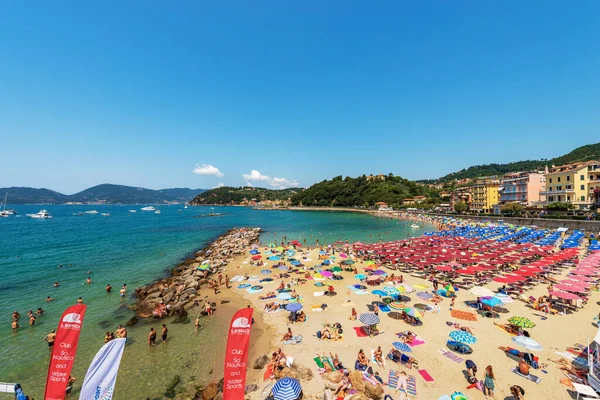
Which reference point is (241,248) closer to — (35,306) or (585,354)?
(35,306)

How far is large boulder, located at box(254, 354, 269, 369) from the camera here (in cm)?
1072

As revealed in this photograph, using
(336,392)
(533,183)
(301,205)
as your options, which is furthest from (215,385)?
(301,205)

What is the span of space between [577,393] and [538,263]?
18.0 m

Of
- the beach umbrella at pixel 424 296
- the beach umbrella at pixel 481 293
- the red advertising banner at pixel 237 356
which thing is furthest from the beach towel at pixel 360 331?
the red advertising banner at pixel 237 356

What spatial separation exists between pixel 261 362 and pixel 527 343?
38.9ft

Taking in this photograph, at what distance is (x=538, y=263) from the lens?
22047mm

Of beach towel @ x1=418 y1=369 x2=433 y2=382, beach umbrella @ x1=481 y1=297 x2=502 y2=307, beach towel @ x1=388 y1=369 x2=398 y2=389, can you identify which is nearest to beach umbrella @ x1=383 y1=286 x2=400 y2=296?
beach umbrella @ x1=481 y1=297 x2=502 y2=307

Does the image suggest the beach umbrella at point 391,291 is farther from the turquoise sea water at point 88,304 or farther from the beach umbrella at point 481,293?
the turquoise sea water at point 88,304

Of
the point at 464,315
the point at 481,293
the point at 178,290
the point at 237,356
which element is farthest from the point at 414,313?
the point at 178,290

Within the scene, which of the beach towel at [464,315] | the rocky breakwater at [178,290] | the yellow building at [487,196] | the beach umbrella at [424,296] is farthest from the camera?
the yellow building at [487,196]

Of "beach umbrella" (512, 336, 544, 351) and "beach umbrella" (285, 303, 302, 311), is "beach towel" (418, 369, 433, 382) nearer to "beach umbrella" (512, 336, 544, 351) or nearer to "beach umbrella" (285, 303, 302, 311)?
"beach umbrella" (512, 336, 544, 351)

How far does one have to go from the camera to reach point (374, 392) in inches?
339

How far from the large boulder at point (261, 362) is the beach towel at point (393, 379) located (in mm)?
5189

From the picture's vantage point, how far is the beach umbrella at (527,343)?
10.7 meters
